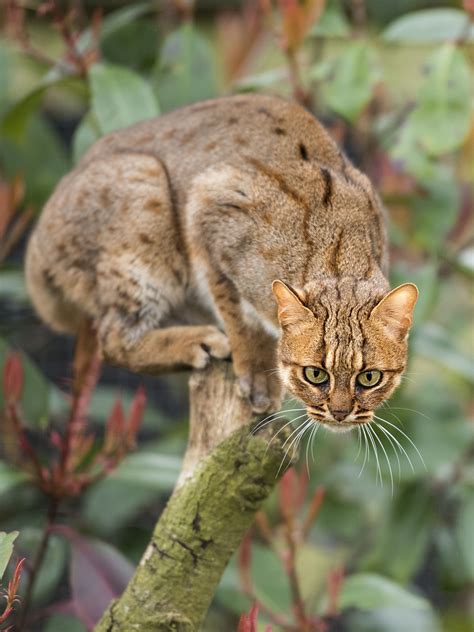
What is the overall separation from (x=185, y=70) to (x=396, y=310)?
7.14ft

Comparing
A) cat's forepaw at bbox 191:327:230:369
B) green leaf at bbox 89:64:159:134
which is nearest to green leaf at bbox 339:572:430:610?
cat's forepaw at bbox 191:327:230:369

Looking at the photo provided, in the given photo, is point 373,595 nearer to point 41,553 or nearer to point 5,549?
point 41,553

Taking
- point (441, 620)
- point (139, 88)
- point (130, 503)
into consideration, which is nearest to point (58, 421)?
point (130, 503)

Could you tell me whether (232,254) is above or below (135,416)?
above

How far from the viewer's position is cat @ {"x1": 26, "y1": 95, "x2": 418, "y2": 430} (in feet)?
8.71

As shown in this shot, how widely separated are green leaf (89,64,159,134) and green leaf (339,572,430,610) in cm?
186

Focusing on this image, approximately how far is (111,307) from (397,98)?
269 cm

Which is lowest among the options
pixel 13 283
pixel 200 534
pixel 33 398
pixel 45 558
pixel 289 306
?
pixel 45 558

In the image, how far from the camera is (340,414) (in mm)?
2584

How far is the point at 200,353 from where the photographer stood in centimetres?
323

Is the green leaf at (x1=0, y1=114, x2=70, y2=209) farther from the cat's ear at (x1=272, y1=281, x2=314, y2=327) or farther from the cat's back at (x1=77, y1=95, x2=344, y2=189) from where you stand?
the cat's ear at (x1=272, y1=281, x2=314, y2=327)

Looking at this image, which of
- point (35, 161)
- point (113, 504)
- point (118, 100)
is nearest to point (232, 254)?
point (118, 100)

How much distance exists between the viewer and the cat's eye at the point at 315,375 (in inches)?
102

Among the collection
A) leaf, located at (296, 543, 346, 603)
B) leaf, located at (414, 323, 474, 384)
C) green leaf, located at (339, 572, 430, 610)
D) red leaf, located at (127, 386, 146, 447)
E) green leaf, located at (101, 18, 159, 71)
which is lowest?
leaf, located at (296, 543, 346, 603)
